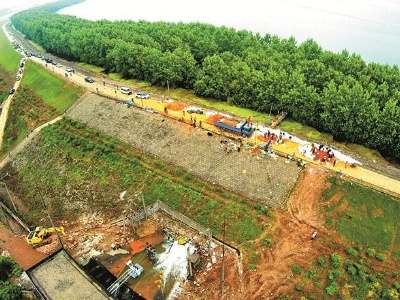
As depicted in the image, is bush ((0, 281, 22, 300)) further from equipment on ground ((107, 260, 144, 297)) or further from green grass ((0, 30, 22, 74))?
green grass ((0, 30, 22, 74))

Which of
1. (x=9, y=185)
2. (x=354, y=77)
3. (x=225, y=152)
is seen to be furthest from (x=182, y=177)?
(x=354, y=77)

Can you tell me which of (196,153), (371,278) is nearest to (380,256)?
(371,278)

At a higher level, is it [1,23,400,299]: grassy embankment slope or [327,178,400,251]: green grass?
[327,178,400,251]: green grass

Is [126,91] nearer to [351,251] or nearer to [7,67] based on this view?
[351,251]

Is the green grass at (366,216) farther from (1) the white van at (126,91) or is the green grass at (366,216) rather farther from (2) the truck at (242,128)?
(1) the white van at (126,91)

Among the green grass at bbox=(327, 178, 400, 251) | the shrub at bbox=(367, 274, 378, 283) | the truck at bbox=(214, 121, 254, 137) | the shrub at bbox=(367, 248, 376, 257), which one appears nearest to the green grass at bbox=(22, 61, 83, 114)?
the truck at bbox=(214, 121, 254, 137)

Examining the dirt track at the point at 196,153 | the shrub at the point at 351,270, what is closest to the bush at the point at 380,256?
the shrub at the point at 351,270

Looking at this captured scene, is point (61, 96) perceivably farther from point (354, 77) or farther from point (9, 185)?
point (354, 77)
